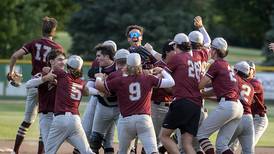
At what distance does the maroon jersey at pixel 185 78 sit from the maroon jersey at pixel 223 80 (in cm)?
24

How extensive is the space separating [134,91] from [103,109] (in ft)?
6.09

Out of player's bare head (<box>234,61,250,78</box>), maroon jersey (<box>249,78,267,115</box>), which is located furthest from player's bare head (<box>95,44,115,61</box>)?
maroon jersey (<box>249,78,267,115</box>)

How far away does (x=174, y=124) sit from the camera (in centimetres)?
1217

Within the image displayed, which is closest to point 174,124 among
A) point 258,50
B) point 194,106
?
point 194,106

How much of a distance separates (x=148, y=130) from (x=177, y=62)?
1.34 m

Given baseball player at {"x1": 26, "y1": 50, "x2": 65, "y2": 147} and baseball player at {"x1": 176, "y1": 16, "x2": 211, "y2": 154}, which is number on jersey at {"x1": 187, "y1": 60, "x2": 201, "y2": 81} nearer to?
baseball player at {"x1": 176, "y1": 16, "x2": 211, "y2": 154}

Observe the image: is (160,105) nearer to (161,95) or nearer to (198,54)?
(161,95)

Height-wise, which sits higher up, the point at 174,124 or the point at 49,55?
the point at 49,55

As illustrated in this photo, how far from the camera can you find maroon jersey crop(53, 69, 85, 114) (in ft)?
38.5

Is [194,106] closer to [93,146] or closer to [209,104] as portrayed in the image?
[93,146]

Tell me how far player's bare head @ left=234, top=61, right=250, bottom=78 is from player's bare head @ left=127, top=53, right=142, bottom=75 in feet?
7.05

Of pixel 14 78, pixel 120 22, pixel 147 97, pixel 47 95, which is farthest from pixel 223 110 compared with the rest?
pixel 120 22

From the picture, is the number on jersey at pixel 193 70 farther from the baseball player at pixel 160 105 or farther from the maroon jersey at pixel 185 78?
the baseball player at pixel 160 105

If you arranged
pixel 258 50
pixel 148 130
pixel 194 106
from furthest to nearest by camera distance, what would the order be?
pixel 258 50
pixel 194 106
pixel 148 130
